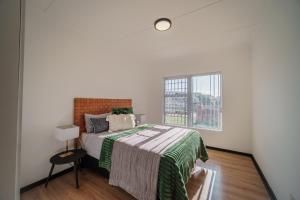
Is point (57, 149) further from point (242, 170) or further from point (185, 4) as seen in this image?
A: point (242, 170)

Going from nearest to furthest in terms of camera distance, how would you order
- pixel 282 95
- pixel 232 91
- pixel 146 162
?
1. pixel 282 95
2. pixel 146 162
3. pixel 232 91

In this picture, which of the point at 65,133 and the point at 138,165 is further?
the point at 65,133

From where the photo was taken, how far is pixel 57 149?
2.14 m

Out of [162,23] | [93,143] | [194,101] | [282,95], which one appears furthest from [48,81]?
[194,101]

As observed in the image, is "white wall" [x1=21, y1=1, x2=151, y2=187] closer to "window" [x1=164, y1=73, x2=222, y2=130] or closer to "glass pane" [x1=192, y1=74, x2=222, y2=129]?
"window" [x1=164, y1=73, x2=222, y2=130]

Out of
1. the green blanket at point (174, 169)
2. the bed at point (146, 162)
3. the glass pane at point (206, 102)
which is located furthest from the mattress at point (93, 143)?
the glass pane at point (206, 102)

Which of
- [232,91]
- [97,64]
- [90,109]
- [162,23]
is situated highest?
[162,23]

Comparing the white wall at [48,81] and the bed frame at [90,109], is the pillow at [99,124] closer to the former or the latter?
the bed frame at [90,109]

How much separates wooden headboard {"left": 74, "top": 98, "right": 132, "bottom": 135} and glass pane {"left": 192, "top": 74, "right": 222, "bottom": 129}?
84.9 inches

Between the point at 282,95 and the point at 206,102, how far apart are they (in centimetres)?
214

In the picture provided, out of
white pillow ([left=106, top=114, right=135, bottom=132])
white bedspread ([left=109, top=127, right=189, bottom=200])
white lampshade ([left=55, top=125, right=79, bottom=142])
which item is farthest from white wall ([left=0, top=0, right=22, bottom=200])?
white pillow ([left=106, top=114, right=135, bottom=132])

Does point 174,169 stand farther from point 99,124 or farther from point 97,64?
point 97,64

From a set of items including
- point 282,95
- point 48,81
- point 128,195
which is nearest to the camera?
point 282,95

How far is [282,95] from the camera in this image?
134 centimetres
